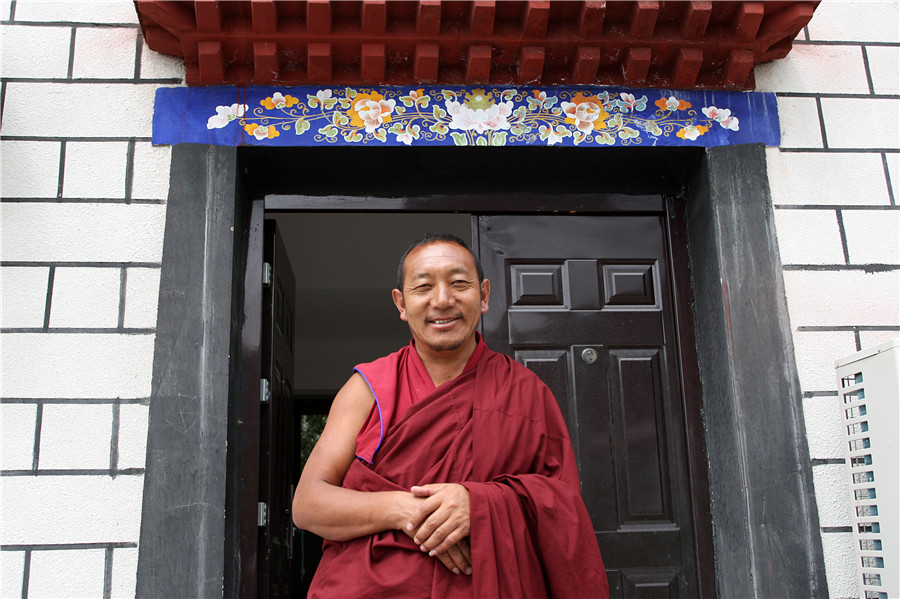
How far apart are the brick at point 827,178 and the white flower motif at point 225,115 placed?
7.10ft

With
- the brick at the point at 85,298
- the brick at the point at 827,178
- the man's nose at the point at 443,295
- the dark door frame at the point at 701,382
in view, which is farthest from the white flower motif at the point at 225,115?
the brick at the point at 827,178

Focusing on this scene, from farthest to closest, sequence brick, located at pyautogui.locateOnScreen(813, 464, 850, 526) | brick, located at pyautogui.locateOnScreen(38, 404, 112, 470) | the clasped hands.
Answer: brick, located at pyautogui.locateOnScreen(813, 464, 850, 526)
brick, located at pyautogui.locateOnScreen(38, 404, 112, 470)
the clasped hands

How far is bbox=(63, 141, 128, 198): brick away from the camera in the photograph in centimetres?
293

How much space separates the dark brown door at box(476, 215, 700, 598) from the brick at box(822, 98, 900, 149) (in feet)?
2.67

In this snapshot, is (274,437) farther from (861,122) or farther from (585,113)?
(861,122)

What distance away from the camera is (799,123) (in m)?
3.19

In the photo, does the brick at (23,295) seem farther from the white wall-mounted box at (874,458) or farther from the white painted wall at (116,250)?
the white wall-mounted box at (874,458)

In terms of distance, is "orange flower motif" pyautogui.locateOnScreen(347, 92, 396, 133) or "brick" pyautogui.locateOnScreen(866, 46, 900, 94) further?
"brick" pyautogui.locateOnScreen(866, 46, 900, 94)

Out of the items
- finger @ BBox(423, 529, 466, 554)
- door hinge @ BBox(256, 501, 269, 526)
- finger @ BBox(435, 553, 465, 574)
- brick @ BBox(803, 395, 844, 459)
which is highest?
brick @ BBox(803, 395, 844, 459)

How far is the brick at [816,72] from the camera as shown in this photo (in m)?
3.23

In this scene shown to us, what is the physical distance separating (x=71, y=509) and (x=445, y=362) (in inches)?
55.5

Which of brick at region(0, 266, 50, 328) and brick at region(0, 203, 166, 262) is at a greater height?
brick at region(0, 203, 166, 262)

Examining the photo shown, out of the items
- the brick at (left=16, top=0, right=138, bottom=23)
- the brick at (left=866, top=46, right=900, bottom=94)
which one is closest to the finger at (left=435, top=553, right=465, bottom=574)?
the brick at (left=16, top=0, right=138, bottom=23)

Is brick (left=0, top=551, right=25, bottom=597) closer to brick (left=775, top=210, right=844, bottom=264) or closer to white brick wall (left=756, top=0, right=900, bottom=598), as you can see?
white brick wall (left=756, top=0, right=900, bottom=598)
